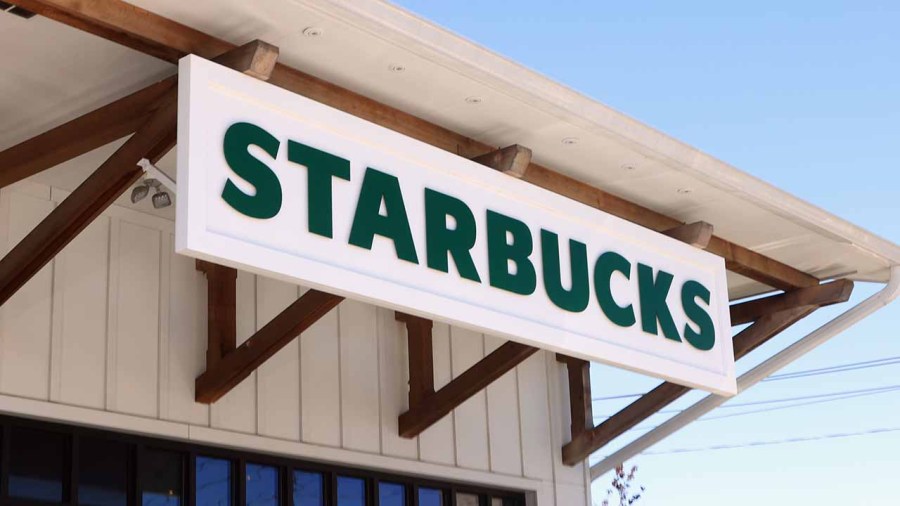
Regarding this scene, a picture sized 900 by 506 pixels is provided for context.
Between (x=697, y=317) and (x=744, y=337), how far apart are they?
1.68 meters

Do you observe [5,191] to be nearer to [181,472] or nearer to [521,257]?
[181,472]

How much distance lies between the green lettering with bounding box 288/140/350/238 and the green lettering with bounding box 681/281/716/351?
2.65 m

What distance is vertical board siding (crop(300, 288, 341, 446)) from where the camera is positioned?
28.9 ft

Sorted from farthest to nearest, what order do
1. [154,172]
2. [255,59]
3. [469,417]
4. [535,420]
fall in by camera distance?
[535,420] → [469,417] → [154,172] → [255,59]

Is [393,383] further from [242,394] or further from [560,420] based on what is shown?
[560,420]

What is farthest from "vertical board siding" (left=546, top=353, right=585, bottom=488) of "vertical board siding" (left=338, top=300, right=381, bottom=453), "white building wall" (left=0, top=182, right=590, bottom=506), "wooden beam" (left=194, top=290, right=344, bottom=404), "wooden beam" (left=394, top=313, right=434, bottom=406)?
"wooden beam" (left=194, top=290, right=344, bottom=404)

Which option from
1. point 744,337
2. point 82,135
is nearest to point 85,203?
point 82,135

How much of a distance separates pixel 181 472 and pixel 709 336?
10.2 feet

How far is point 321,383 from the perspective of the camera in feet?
29.3

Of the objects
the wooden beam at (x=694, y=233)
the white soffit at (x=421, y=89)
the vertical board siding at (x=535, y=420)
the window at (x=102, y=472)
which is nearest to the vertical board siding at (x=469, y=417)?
the vertical board siding at (x=535, y=420)

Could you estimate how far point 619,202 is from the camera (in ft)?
27.1

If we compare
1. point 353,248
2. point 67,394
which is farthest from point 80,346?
point 353,248

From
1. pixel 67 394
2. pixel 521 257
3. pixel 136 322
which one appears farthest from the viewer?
pixel 136 322

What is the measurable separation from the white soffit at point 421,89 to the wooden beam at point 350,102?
0.19 feet
